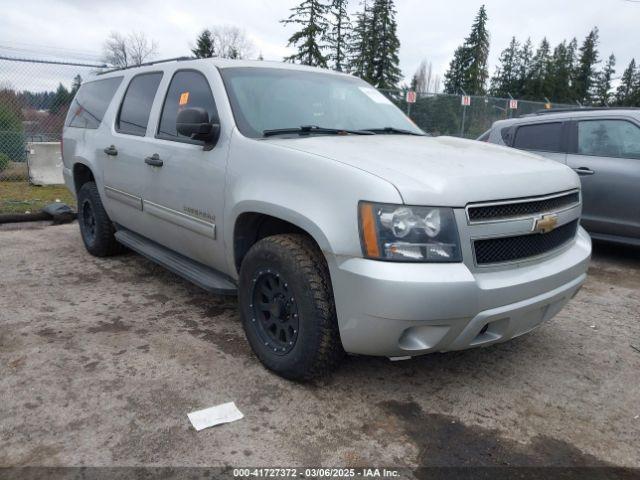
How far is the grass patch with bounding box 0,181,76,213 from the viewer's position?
7166 mm

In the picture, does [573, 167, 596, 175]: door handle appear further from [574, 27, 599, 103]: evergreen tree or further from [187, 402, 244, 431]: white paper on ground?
[574, 27, 599, 103]: evergreen tree

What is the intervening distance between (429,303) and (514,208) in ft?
2.31

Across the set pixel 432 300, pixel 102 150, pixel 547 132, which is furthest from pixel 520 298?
pixel 547 132

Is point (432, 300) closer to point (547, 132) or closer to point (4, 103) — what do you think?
point (547, 132)

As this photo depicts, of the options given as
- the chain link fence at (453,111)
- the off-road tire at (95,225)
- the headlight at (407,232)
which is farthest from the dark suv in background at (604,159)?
the chain link fence at (453,111)

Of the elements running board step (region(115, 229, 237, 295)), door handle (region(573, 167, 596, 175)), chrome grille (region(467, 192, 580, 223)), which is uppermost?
chrome grille (region(467, 192, 580, 223))

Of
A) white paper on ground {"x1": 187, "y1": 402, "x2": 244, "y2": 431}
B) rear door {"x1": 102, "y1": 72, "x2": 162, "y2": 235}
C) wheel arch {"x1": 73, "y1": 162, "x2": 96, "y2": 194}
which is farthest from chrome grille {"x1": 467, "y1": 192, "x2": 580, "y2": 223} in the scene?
wheel arch {"x1": 73, "y1": 162, "x2": 96, "y2": 194}

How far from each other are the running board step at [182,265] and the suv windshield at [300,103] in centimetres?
98

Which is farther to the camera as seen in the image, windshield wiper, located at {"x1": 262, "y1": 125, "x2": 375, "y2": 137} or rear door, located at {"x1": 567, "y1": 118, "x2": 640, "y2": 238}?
rear door, located at {"x1": 567, "y1": 118, "x2": 640, "y2": 238}

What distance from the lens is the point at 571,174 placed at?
121 inches

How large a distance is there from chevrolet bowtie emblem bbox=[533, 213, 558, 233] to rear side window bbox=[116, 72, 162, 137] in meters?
2.93

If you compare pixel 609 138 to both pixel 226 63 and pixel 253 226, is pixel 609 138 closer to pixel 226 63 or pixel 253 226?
pixel 226 63

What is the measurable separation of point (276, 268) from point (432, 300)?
0.86 metres

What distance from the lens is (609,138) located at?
18.4 feet
